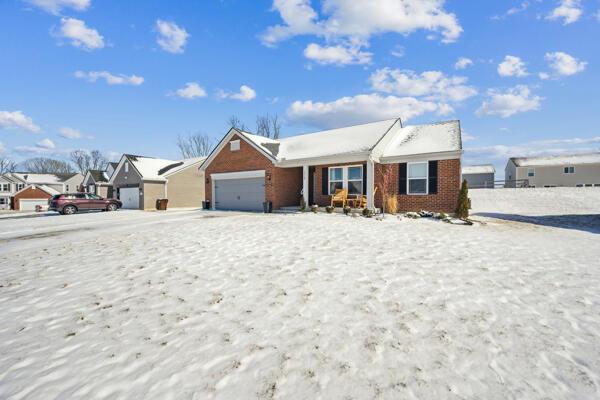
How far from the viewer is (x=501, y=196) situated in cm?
2420

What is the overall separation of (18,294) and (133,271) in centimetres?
155

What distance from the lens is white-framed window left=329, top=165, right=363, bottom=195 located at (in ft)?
50.0

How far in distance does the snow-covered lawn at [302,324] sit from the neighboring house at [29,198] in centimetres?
5234

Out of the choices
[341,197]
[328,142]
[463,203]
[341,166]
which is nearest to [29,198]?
[328,142]

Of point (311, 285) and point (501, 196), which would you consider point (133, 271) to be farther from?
point (501, 196)

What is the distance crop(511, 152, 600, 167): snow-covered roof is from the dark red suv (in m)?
49.1

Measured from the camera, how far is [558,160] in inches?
1430

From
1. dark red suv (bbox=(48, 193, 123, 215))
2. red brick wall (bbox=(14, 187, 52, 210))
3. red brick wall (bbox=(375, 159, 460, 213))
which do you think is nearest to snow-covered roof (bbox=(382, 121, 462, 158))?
red brick wall (bbox=(375, 159, 460, 213))

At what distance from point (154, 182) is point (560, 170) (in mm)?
48652

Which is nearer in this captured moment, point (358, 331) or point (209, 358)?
point (209, 358)

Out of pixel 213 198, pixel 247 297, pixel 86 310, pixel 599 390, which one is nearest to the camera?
pixel 599 390

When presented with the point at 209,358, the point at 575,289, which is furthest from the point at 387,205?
the point at 209,358

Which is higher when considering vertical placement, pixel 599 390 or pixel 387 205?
pixel 387 205

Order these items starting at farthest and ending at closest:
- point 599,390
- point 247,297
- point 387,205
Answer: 1. point 387,205
2. point 247,297
3. point 599,390
